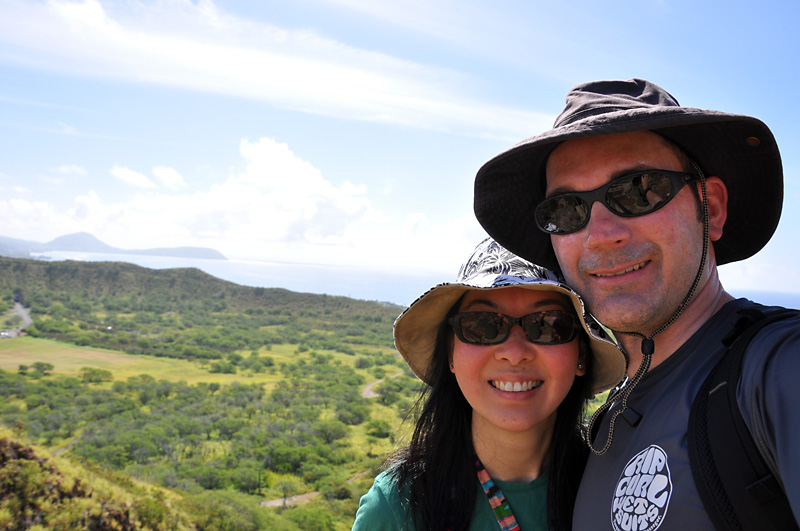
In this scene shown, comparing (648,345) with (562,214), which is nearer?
(648,345)

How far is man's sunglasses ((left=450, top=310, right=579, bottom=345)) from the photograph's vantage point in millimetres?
1968

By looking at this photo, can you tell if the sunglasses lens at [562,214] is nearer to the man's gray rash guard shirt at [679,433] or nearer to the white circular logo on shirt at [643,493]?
the man's gray rash guard shirt at [679,433]

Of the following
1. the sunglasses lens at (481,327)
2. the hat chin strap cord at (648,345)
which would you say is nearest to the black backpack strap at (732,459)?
the hat chin strap cord at (648,345)

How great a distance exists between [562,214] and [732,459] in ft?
3.37

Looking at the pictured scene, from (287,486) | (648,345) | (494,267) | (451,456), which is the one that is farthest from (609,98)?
(287,486)

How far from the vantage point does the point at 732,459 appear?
1.14m

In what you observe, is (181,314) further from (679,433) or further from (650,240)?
(679,433)

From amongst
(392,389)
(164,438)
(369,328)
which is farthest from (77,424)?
(369,328)

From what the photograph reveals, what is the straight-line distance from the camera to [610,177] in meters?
1.81

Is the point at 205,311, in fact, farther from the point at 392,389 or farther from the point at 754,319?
the point at 754,319

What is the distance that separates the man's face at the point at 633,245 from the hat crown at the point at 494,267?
269 mm

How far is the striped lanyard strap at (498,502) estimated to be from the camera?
197cm

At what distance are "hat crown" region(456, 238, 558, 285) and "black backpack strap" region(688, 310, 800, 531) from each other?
0.76m

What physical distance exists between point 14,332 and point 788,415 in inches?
4350
